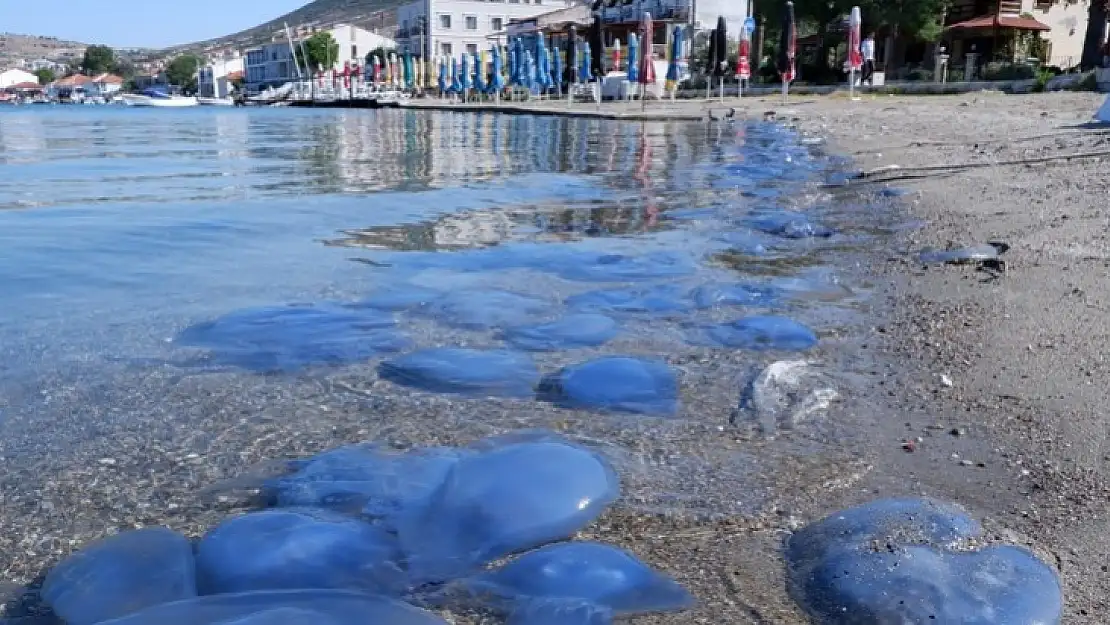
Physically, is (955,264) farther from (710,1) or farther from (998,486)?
(710,1)

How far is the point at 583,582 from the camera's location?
5.20ft

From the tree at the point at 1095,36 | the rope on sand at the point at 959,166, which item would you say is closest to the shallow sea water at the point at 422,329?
the rope on sand at the point at 959,166

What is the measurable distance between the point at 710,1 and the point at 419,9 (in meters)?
31.5

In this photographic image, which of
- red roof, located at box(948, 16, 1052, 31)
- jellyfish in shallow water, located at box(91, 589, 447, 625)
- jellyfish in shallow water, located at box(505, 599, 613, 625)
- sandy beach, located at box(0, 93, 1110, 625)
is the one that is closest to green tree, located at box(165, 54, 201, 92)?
red roof, located at box(948, 16, 1052, 31)

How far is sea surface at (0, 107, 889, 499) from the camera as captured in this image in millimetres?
2877

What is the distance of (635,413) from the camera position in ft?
8.34

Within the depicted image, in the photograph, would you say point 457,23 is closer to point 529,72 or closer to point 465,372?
point 529,72

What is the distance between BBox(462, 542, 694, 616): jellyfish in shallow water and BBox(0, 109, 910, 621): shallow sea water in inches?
12.5

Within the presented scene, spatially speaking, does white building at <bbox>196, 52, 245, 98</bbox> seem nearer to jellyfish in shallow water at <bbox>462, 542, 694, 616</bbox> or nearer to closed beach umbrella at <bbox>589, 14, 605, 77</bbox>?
closed beach umbrella at <bbox>589, 14, 605, 77</bbox>

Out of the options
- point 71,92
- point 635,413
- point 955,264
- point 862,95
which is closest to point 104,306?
point 635,413

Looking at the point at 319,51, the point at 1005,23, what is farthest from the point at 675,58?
the point at 319,51

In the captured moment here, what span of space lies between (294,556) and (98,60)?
7488 inches

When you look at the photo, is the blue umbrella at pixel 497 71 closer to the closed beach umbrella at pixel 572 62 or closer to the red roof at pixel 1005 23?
the closed beach umbrella at pixel 572 62

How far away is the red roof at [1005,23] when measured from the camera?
3192 centimetres
